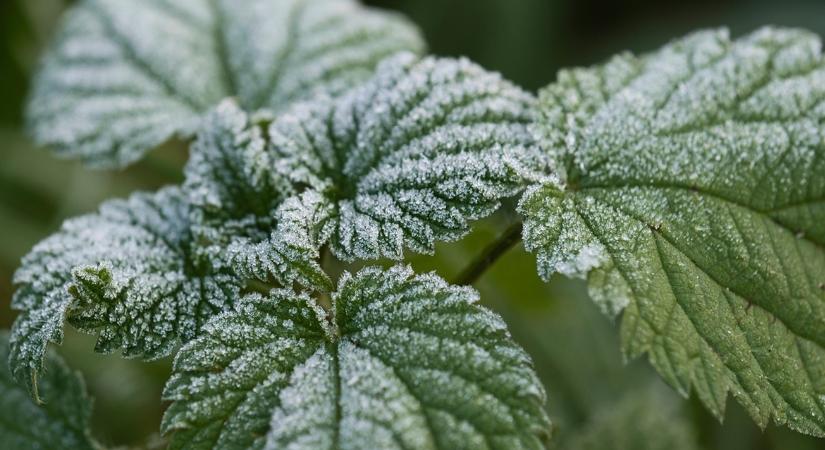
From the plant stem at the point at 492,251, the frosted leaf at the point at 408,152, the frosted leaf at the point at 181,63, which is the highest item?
the frosted leaf at the point at 181,63

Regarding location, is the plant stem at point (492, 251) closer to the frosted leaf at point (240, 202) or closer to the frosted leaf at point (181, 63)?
the frosted leaf at point (240, 202)

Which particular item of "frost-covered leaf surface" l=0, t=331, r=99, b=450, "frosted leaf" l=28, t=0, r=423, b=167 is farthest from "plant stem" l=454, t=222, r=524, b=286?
"frost-covered leaf surface" l=0, t=331, r=99, b=450

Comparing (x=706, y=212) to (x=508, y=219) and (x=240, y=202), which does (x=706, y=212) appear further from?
(x=240, y=202)

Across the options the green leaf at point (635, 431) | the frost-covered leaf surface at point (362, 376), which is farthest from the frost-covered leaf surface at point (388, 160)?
the green leaf at point (635, 431)

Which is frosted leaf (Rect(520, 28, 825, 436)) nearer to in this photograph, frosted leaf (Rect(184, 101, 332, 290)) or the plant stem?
the plant stem

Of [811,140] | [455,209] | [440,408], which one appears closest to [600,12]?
[811,140]

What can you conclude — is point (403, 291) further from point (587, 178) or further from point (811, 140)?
point (811, 140)

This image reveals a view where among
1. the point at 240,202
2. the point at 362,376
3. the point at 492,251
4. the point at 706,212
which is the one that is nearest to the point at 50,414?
the point at 240,202
